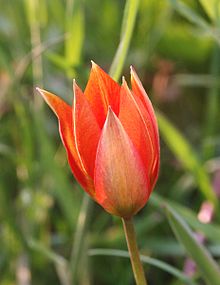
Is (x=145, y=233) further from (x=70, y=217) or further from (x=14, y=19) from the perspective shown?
(x=14, y=19)

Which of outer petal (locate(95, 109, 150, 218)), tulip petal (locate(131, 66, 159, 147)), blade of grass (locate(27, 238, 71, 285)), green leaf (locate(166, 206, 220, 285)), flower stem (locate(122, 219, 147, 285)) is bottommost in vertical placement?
blade of grass (locate(27, 238, 71, 285))

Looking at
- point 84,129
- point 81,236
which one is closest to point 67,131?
point 84,129

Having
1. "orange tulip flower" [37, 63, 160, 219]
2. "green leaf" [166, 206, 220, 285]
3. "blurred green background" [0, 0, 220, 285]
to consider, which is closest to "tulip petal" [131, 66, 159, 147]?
"orange tulip flower" [37, 63, 160, 219]

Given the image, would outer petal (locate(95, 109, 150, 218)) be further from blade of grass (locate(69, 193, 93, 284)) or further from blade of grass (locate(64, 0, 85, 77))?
blade of grass (locate(64, 0, 85, 77))

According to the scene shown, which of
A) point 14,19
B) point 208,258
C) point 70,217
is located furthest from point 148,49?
point 208,258

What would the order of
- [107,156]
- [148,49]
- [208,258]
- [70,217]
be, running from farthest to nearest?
[148,49], [70,217], [208,258], [107,156]

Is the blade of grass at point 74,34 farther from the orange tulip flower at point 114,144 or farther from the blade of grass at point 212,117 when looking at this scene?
the orange tulip flower at point 114,144

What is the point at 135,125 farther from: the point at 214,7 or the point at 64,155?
the point at 64,155

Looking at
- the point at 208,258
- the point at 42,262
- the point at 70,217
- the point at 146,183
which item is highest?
the point at 146,183

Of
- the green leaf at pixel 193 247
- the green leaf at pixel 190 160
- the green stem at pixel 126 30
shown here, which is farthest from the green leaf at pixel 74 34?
the green leaf at pixel 193 247
